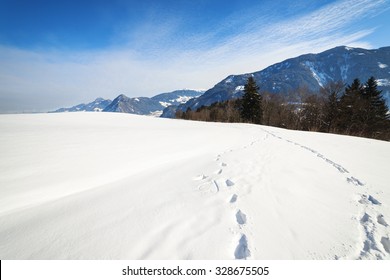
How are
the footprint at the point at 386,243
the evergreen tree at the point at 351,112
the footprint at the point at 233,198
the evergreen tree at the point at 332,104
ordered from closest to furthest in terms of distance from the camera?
the footprint at the point at 386,243, the footprint at the point at 233,198, the evergreen tree at the point at 351,112, the evergreen tree at the point at 332,104

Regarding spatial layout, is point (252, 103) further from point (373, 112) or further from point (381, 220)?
point (381, 220)

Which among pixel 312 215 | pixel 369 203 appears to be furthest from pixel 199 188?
pixel 369 203

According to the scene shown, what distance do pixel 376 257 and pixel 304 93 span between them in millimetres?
40488

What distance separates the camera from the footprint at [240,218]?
2.76m

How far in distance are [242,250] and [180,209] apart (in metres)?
1.17

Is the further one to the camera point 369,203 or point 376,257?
point 369,203

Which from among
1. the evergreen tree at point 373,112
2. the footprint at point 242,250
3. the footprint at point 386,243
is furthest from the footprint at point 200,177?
the evergreen tree at point 373,112

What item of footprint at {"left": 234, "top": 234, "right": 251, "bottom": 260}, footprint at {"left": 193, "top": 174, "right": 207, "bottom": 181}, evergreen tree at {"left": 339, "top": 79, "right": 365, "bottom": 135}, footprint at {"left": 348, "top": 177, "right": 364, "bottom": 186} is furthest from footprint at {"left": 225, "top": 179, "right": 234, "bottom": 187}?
evergreen tree at {"left": 339, "top": 79, "right": 365, "bottom": 135}

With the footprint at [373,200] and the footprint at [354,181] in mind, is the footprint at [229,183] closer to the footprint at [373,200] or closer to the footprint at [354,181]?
the footprint at [373,200]

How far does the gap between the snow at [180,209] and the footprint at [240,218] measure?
17mm

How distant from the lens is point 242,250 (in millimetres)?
2258

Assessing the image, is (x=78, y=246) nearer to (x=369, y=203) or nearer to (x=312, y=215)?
(x=312, y=215)

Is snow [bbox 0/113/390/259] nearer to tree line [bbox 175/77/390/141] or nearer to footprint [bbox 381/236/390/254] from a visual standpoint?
footprint [bbox 381/236/390/254]
